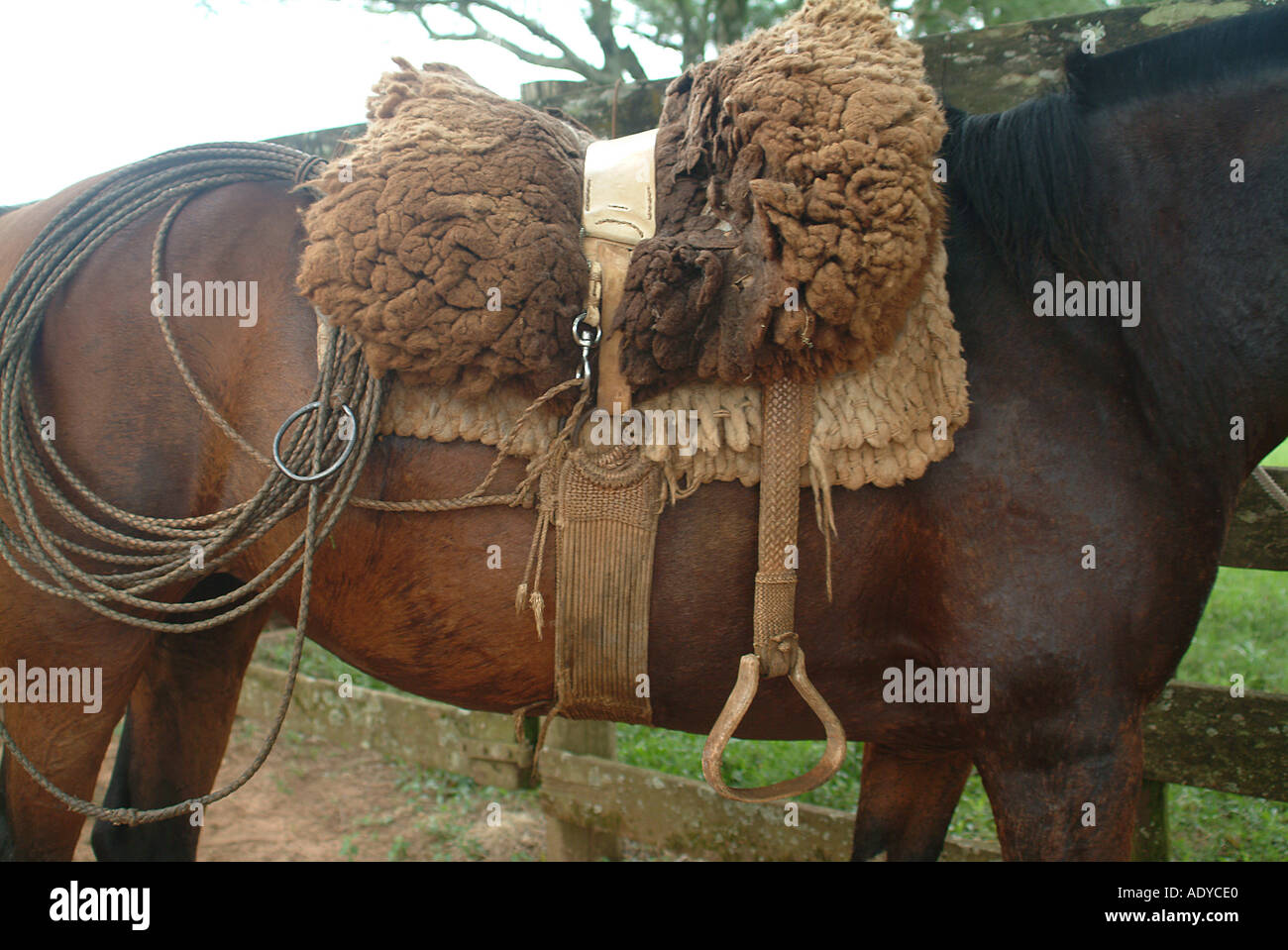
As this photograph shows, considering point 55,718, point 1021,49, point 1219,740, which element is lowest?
point 1219,740

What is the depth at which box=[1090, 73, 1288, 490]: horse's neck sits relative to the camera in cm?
141

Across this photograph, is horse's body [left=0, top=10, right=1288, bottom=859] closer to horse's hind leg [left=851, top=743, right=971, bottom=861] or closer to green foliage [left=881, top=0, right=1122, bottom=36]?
horse's hind leg [left=851, top=743, right=971, bottom=861]

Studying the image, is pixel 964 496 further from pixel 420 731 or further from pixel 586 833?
pixel 420 731

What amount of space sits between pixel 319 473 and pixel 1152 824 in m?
2.49

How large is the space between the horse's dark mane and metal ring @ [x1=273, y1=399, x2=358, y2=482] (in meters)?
1.26

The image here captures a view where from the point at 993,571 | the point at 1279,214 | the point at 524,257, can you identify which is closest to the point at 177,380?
the point at 524,257

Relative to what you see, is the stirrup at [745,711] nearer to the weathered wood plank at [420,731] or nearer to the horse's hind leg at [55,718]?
the horse's hind leg at [55,718]

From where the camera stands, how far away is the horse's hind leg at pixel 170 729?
2.07 m

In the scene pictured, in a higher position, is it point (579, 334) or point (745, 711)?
point (579, 334)

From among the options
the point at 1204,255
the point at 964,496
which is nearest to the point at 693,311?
the point at 964,496

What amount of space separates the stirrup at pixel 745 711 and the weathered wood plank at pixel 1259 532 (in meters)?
1.40

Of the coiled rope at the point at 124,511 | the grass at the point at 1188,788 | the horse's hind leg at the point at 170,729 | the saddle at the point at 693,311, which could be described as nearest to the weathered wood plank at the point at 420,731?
the grass at the point at 1188,788

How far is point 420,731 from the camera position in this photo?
3428 millimetres

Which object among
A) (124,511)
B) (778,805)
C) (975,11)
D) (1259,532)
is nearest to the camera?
(124,511)
